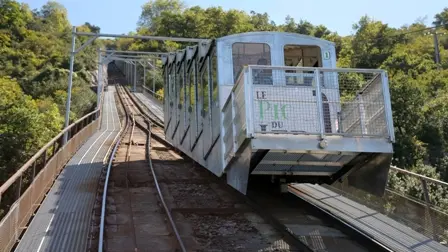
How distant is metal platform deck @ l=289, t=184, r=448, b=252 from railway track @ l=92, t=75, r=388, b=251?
0.30m

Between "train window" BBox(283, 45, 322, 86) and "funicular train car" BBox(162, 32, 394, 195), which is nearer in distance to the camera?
"funicular train car" BBox(162, 32, 394, 195)

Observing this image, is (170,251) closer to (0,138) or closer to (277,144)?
(277,144)

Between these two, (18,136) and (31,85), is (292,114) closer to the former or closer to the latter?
(18,136)

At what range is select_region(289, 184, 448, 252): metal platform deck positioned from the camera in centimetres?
687

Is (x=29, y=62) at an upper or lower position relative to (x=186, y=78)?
upper

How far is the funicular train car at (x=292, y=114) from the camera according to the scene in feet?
23.5

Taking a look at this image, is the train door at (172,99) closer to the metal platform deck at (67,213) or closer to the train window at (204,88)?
the metal platform deck at (67,213)

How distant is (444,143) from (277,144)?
22327 mm

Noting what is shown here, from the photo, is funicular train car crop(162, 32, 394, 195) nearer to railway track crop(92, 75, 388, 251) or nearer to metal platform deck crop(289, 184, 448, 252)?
metal platform deck crop(289, 184, 448, 252)

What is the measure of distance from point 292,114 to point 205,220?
8.86ft

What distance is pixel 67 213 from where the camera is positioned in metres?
8.52

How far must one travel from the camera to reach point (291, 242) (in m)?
7.14

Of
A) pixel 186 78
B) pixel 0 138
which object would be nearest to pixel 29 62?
pixel 0 138

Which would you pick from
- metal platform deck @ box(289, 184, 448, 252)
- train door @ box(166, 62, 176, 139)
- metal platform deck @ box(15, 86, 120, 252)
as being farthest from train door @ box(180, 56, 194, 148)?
metal platform deck @ box(289, 184, 448, 252)
